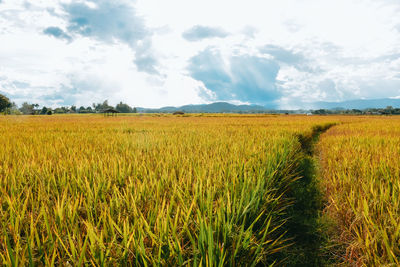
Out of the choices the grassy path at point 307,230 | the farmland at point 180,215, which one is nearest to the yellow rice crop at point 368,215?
the farmland at point 180,215

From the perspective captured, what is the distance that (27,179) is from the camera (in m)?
2.04

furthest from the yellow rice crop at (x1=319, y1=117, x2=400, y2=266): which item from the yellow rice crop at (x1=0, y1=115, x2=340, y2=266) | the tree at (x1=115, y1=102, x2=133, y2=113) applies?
the tree at (x1=115, y1=102, x2=133, y2=113)

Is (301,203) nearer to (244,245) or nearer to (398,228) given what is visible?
(398,228)

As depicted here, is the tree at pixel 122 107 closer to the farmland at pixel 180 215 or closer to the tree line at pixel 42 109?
the tree line at pixel 42 109

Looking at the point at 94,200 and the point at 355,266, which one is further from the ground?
the point at 94,200

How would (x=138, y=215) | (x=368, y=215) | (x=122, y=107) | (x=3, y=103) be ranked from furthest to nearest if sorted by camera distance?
(x=122, y=107), (x=3, y=103), (x=368, y=215), (x=138, y=215)

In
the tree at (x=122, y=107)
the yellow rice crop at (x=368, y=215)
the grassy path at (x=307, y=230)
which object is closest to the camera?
the yellow rice crop at (x=368, y=215)

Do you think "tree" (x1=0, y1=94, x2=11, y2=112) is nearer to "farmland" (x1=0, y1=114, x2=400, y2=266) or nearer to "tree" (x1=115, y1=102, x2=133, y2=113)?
"tree" (x1=115, y1=102, x2=133, y2=113)

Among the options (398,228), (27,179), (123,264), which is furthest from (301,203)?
(27,179)

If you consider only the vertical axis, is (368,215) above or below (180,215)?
below

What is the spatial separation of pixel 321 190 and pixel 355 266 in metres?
2.26

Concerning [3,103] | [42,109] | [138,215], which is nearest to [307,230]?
[138,215]

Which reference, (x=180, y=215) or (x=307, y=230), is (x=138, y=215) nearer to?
(x=180, y=215)

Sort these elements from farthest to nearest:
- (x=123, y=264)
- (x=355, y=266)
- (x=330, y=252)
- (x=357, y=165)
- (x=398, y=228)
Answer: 1. (x=357, y=165)
2. (x=330, y=252)
3. (x=355, y=266)
4. (x=398, y=228)
5. (x=123, y=264)
